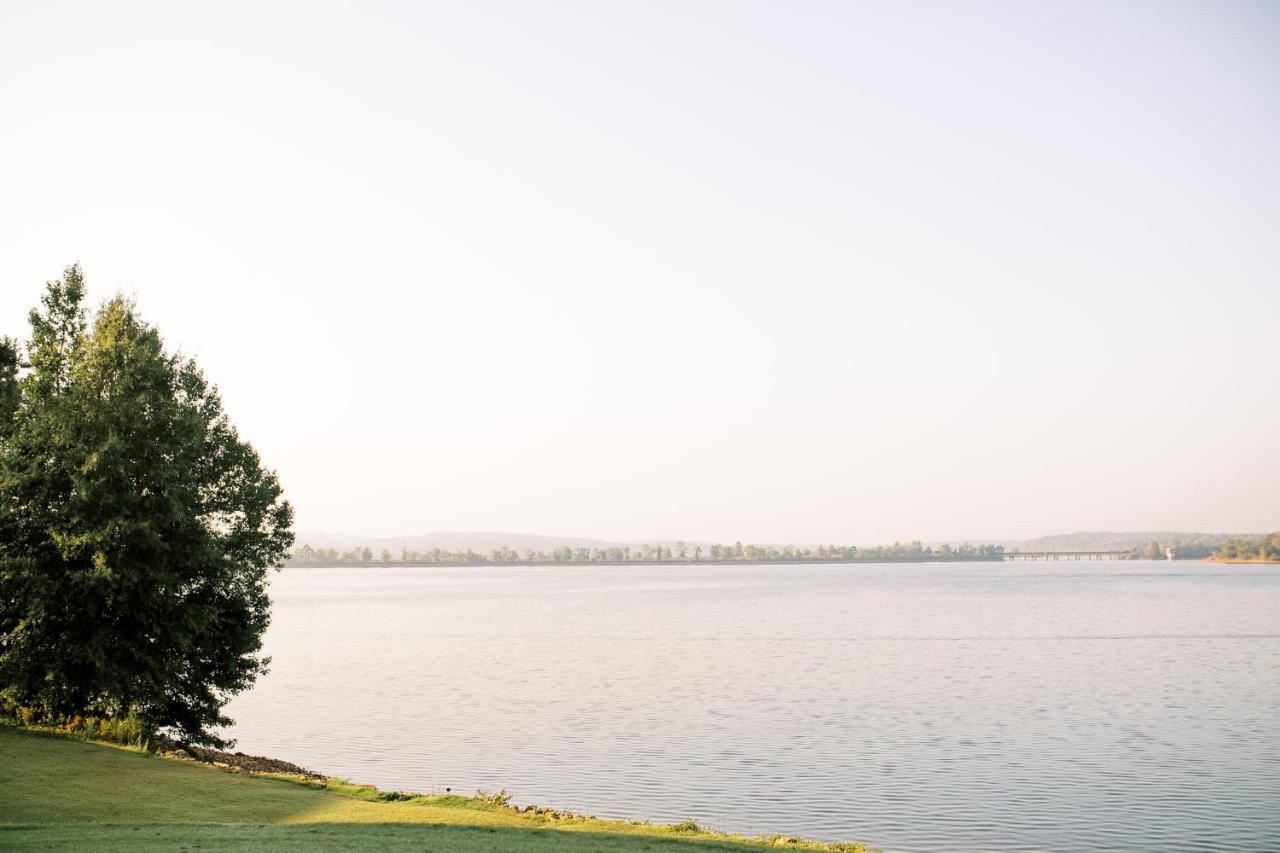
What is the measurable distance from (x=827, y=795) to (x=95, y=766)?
77.9ft

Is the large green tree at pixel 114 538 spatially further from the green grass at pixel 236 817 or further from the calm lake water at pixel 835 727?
the calm lake water at pixel 835 727

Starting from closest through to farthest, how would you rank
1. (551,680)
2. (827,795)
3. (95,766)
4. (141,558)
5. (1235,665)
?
(95,766) → (827,795) → (141,558) → (551,680) → (1235,665)

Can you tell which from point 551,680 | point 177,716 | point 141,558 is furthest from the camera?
point 551,680

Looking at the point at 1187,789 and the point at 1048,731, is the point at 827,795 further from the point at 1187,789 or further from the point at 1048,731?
the point at 1048,731

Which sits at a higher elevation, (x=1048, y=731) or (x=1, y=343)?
(x=1, y=343)

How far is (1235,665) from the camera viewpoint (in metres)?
77.7

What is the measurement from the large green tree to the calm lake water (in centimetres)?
813

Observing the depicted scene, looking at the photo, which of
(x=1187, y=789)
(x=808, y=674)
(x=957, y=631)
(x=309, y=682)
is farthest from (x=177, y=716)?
(x=957, y=631)

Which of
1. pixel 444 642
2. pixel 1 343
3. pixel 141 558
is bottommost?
pixel 444 642

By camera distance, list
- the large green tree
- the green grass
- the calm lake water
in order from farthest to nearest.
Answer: the large green tree, the calm lake water, the green grass

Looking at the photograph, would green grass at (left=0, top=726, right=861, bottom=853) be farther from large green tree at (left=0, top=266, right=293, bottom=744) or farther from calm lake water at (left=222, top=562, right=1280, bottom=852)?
calm lake water at (left=222, top=562, right=1280, bottom=852)

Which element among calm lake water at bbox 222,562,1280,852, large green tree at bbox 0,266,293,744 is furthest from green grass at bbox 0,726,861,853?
calm lake water at bbox 222,562,1280,852

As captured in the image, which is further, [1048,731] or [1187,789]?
[1048,731]

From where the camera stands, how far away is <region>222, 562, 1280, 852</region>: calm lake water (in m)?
35.2
